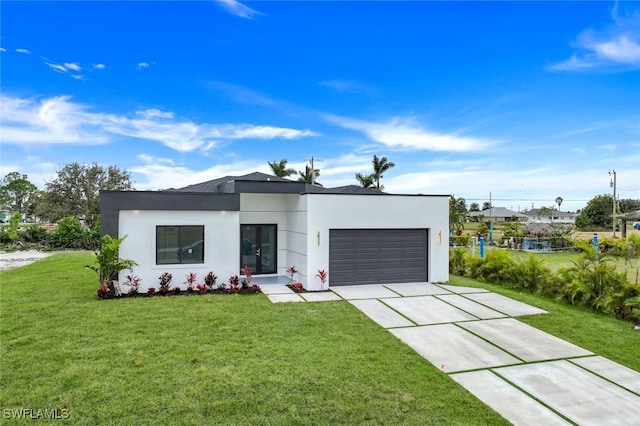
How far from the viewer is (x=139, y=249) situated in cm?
1125

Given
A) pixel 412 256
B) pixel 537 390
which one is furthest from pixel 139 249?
pixel 537 390

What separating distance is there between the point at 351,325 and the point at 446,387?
3056mm

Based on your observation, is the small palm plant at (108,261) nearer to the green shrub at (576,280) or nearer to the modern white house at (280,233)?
the modern white house at (280,233)

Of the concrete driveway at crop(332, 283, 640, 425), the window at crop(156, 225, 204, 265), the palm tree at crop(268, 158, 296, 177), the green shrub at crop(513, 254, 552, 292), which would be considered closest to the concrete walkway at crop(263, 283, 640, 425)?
the concrete driveway at crop(332, 283, 640, 425)

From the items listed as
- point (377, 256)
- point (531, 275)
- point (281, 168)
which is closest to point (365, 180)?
point (281, 168)

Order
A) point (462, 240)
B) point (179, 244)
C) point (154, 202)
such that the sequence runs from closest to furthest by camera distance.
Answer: point (154, 202) < point (179, 244) < point (462, 240)

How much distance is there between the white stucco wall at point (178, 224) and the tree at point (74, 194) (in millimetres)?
24868

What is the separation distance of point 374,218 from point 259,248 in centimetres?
434

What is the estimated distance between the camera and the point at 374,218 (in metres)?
12.6

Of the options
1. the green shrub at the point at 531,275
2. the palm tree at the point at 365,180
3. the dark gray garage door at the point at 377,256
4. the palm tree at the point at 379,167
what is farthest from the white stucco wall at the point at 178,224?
the palm tree at the point at 379,167

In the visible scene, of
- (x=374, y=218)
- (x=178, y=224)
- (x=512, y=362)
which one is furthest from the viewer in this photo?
(x=374, y=218)

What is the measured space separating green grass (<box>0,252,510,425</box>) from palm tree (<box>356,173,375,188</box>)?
38460 millimetres

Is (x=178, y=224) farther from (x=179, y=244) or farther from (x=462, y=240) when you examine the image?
(x=462, y=240)

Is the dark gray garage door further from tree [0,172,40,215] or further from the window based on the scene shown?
tree [0,172,40,215]
